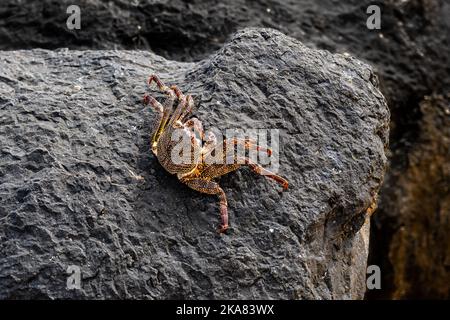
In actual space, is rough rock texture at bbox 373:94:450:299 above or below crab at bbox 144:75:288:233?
below

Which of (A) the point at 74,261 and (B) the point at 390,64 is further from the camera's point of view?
(B) the point at 390,64

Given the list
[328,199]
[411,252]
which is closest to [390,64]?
[411,252]

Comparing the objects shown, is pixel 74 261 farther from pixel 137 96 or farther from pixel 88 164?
pixel 137 96

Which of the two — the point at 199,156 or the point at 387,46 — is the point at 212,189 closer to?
the point at 199,156

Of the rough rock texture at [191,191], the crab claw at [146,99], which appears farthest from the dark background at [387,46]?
the crab claw at [146,99]

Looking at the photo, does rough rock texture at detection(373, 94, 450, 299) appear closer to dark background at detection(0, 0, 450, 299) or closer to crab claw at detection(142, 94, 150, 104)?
dark background at detection(0, 0, 450, 299)

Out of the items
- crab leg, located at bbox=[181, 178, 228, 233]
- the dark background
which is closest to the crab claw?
crab leg, located at bbox=[181, 178, 228, 233]
